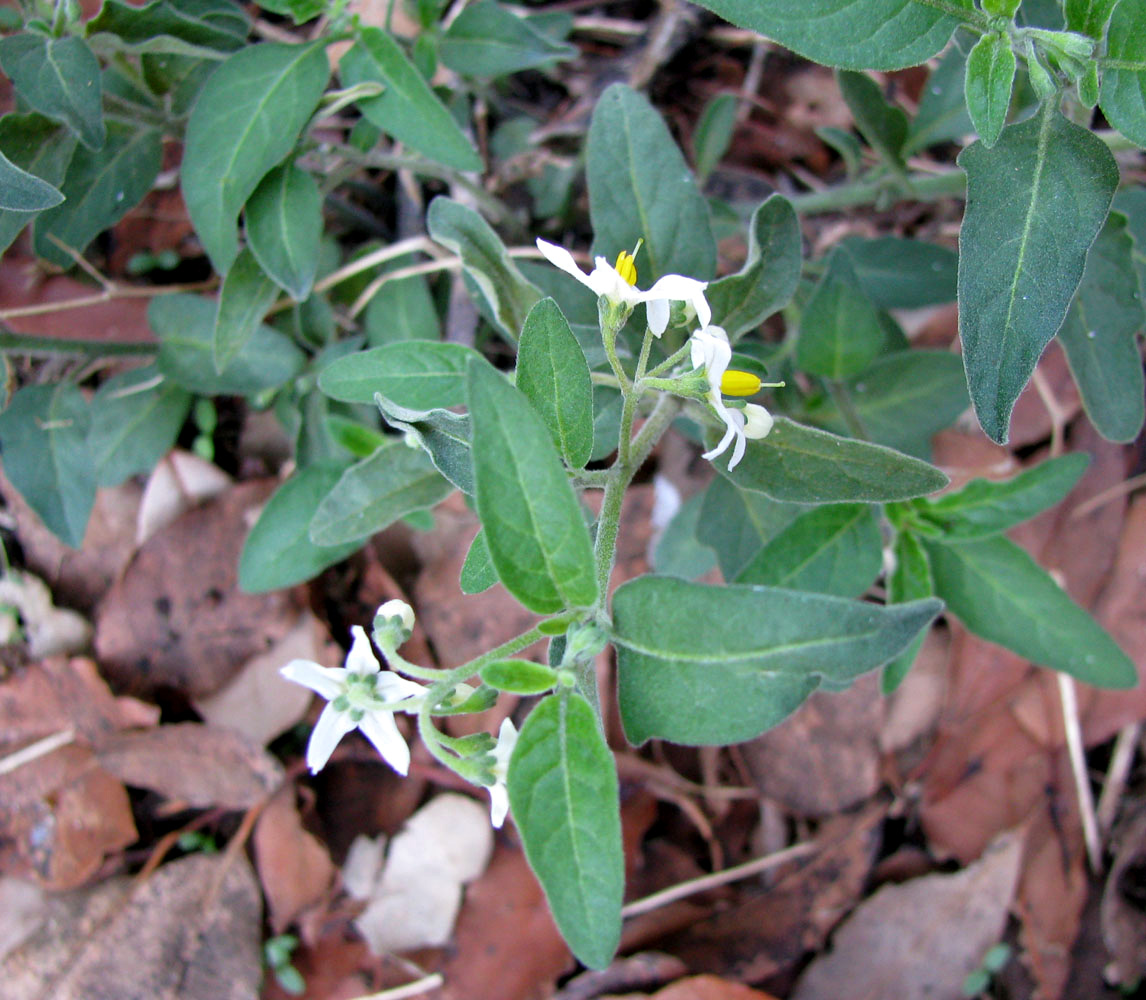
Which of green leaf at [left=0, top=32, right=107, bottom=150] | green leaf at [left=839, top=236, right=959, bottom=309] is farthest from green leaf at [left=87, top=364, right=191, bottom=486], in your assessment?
green leaf at [left=839, top=236, right=959, bottom=309]

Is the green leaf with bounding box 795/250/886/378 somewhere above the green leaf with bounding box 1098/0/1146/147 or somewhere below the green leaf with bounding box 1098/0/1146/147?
below

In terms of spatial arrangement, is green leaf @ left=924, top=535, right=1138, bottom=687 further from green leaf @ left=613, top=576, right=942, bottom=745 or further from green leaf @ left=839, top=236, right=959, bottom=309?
green leaf @ left=613, top=576, right=942, bottom=745

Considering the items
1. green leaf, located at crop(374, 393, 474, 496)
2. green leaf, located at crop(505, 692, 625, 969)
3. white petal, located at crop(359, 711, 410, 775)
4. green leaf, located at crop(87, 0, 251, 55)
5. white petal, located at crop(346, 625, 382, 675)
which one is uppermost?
green leaf, located at crop(87, 0, 251, 55)

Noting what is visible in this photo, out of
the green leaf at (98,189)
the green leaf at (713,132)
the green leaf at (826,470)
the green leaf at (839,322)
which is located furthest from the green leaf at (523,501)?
the green leaf at (713,132)

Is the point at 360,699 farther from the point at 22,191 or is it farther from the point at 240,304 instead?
the point at 240,304

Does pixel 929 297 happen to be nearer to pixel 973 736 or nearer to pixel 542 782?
pixel 973 736

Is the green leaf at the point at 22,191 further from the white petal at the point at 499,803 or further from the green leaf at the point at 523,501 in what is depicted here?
the white petal at the point at 499,803
